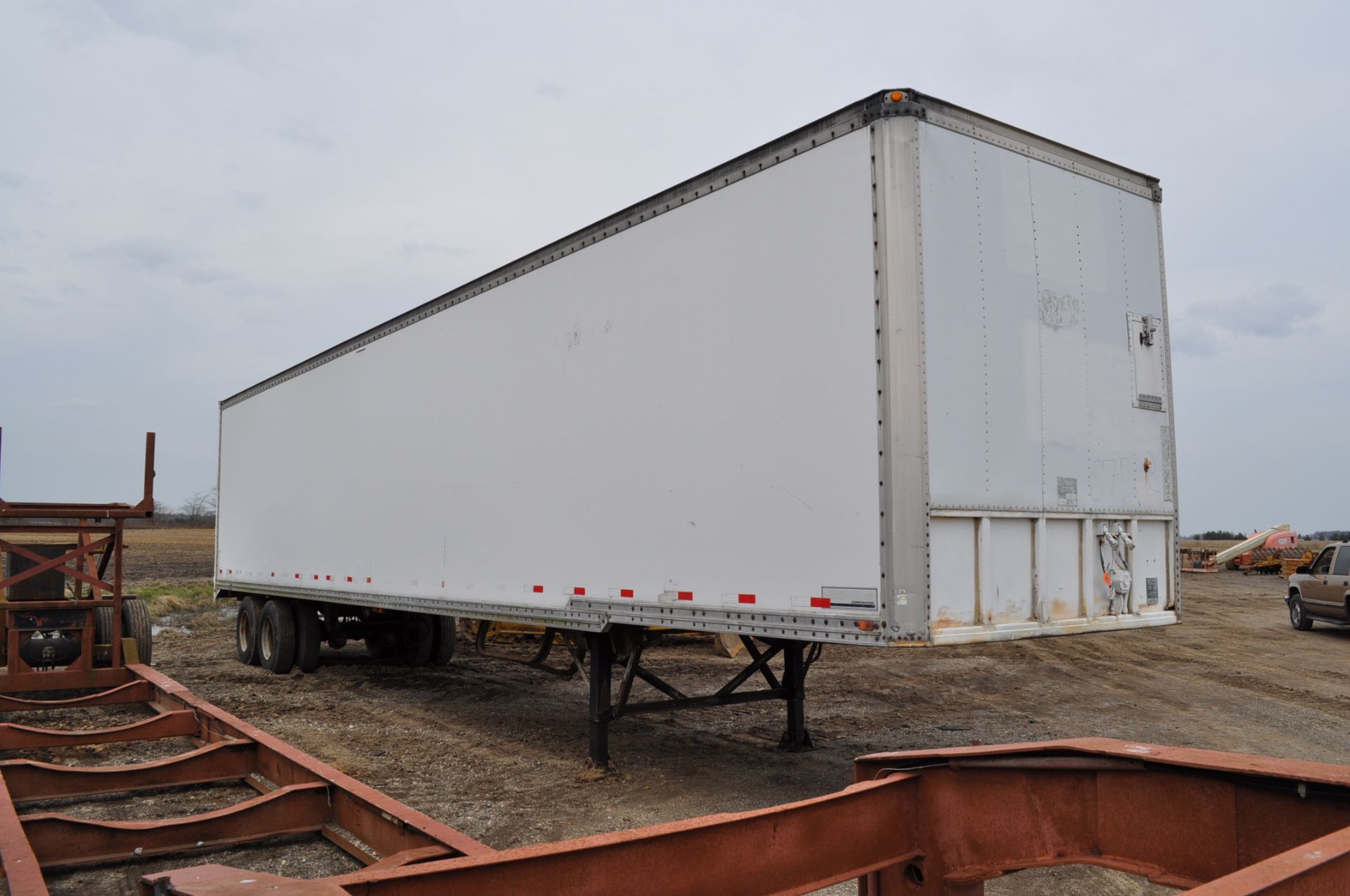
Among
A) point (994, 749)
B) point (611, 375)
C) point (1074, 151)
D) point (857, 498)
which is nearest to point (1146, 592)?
point (857, 498)

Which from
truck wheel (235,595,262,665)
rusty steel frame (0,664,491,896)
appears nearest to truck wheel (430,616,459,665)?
truck wheel (235,595,262,665)

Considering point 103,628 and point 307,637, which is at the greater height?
point 103,628

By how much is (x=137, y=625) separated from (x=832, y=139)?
908 centimetres

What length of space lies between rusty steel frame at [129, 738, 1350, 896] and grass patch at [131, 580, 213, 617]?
Result: 791 inches

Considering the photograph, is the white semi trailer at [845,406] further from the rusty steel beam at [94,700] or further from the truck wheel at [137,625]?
the truck wheel at [137,625]

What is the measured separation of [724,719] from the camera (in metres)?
9.72

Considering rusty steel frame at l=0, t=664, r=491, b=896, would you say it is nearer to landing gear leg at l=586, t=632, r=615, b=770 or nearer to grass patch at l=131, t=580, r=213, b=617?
landing gear leg at l=586, t=632, r=615, b=770

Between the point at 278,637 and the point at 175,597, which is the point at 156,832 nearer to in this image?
the point at 278,637

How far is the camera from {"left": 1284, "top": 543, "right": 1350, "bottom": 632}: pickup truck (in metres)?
17.2

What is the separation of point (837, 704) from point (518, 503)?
4707 millimetres

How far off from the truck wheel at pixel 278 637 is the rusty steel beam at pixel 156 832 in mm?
8740

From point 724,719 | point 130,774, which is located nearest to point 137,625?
point 130,774

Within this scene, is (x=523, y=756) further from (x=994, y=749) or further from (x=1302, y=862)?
(x=1302, y=862)

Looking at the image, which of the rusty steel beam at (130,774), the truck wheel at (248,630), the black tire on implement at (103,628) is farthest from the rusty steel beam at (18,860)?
the truck wheel at (248,630)
